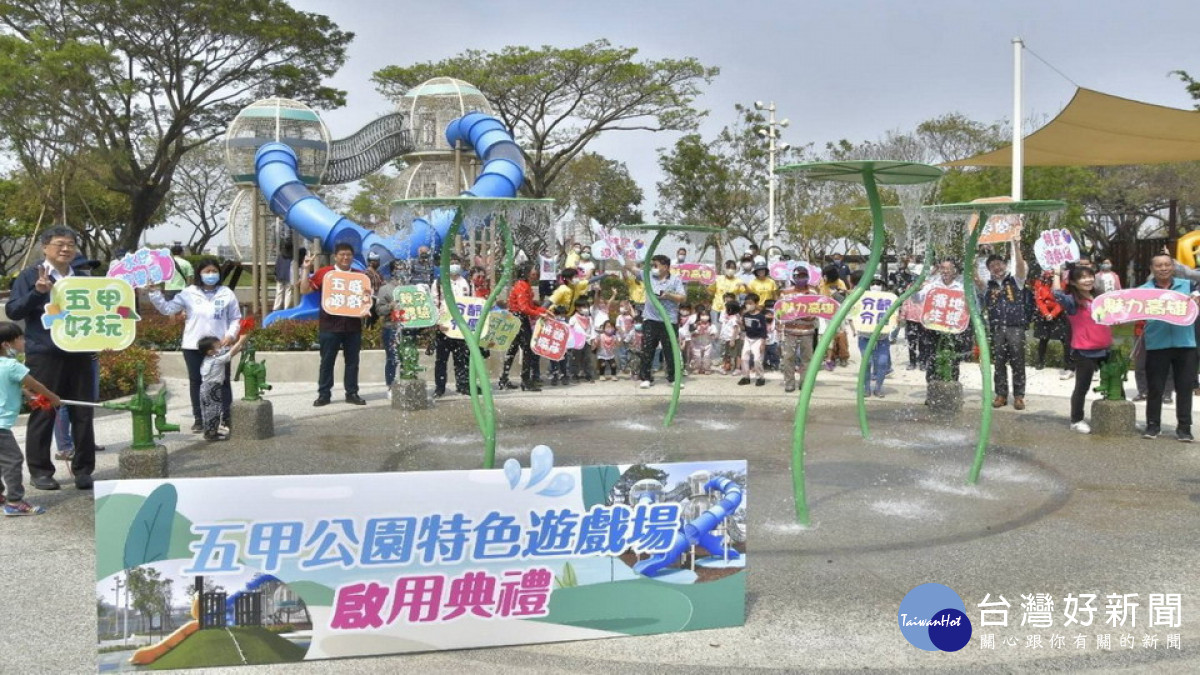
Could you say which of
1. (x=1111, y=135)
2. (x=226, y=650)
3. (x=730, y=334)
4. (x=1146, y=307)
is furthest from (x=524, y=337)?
(x=1111, y=135)

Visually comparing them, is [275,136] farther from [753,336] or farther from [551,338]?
[753,336]

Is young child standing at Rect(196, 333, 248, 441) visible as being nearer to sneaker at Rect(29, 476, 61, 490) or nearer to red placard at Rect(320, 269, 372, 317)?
red placard at Rect(320, 269, 372, 317)

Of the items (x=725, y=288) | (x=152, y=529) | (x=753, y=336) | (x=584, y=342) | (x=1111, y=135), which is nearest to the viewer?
(x=152, y=529)

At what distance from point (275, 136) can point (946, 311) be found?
1559 cm

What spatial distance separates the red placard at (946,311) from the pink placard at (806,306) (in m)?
1.22

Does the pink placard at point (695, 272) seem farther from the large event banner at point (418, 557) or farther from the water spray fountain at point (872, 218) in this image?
the large event banner at point (418, 557)

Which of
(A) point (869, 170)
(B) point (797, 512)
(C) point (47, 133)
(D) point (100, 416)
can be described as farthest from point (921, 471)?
(C) point (47, 133)

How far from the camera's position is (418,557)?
4.02m

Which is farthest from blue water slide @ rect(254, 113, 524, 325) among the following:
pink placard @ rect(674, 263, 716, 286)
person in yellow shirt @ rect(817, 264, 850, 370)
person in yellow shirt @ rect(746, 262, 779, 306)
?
person in yellow shirt @ rect(817, 264, 850, 370)

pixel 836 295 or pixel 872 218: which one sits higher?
pixel 872 218

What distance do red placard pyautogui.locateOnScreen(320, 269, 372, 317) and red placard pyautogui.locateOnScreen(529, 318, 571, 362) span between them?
2104 millimetres

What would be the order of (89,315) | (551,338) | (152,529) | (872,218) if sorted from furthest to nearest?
1. (551,338)
2. (89,315)
3. (872,218)
4. (152,529)

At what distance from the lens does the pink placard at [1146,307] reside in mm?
8336

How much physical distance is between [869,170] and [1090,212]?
1311 inches
